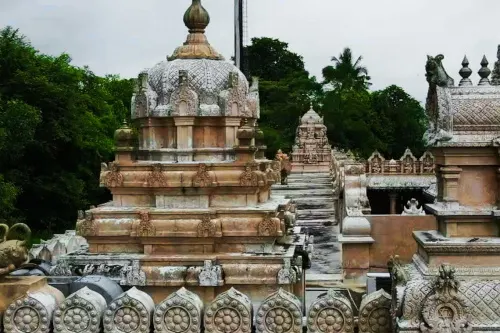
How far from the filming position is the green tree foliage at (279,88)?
2446 inches

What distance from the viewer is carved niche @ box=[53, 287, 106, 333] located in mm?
6953

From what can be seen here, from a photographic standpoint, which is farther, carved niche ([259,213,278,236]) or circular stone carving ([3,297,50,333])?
carved niche ([259,213,278,236])

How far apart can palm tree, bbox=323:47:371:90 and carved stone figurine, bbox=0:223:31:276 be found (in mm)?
63359

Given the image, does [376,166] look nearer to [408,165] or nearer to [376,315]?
[408,165]

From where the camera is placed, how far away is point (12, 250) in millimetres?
7312

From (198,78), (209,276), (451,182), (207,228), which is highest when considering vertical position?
(198,78)

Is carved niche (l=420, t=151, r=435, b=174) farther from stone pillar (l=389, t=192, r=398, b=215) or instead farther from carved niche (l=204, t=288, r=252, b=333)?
carved niche (l=204, t=288, r=252, b=333)

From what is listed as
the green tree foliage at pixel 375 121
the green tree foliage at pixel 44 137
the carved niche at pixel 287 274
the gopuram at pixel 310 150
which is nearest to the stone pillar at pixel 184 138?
the carved niche at pixel 287 274

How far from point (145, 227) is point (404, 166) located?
97.2 feet

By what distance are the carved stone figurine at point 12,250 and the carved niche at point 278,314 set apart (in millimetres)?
2500

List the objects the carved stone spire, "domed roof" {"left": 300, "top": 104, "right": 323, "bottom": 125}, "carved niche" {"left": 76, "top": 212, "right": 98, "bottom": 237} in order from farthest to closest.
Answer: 1. "domed roof" {"left": 300, "top": 104, "right": 323, "bottom": 125}
2. "carved niche" {"left": 76, "top": 212, "right": 98, "bottom": 237}
3. the carved stone spire

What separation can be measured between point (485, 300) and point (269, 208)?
6039 millimetres

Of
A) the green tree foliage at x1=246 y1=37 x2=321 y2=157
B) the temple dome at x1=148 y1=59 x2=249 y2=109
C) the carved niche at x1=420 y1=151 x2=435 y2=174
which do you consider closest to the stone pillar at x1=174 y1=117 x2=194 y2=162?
the temple dome at x1=148 y1=59 x2=249 y2=109

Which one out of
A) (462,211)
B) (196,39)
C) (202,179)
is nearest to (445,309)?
(462,211)
